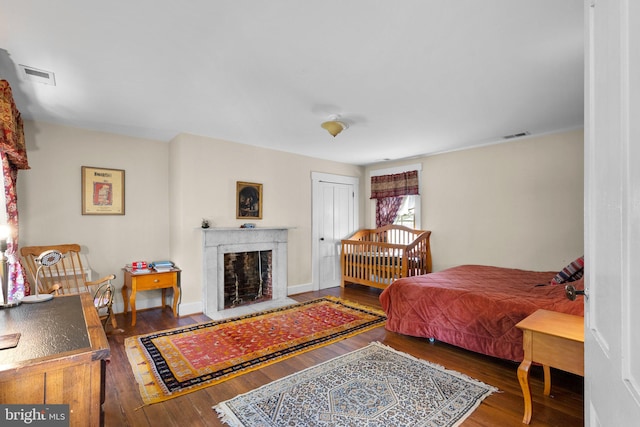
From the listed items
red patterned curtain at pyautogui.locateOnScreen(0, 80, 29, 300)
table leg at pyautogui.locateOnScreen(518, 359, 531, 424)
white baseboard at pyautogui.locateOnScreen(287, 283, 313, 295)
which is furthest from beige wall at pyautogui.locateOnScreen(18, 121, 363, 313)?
table leg at pyautogui.locateOnScreen(518, 359, 531, 424)

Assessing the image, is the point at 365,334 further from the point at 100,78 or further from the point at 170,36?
the point at 100,78

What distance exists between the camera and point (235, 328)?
3496 mm

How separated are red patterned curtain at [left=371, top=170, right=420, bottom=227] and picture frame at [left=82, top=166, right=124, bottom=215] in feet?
13.4

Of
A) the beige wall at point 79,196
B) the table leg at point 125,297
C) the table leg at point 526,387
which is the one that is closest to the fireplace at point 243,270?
the beige wall at point 79,196

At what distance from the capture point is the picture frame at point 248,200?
4.54m

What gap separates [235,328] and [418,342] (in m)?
1.95

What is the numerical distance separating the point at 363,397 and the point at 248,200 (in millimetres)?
3175

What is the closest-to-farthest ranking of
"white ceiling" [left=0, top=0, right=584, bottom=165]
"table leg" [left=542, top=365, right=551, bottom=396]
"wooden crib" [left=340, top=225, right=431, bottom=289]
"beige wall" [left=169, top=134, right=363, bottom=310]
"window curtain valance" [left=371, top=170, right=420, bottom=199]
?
"white ceiling" [left=0, top=0, right=584, bottom=165] < "table leg" [left=542, top=365, right=551, bottom=396] < "beige wall" [left=169, top=134, right=363, bottom=310] < "wooden crib" [left=340, top=225, right=431, bottom=289] < "window curtain valance" [left=371, top=170, right=420, bottom=199]

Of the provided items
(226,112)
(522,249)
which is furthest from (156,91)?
(522,249)

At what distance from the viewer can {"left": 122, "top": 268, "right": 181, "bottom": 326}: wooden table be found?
362cm

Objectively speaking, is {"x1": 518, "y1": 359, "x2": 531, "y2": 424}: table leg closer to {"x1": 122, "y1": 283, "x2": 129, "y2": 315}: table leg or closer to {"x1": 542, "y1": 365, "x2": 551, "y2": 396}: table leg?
{"x1": 542, "y1": 365, "x2": 551, "y2": 396}: table leg

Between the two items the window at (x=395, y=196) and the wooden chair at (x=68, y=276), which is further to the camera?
the window at (x=395, y=196)

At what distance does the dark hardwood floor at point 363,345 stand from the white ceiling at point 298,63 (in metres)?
2.32

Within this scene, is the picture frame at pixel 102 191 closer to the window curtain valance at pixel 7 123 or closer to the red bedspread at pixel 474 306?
the window curtain valance at pixel 7 123
